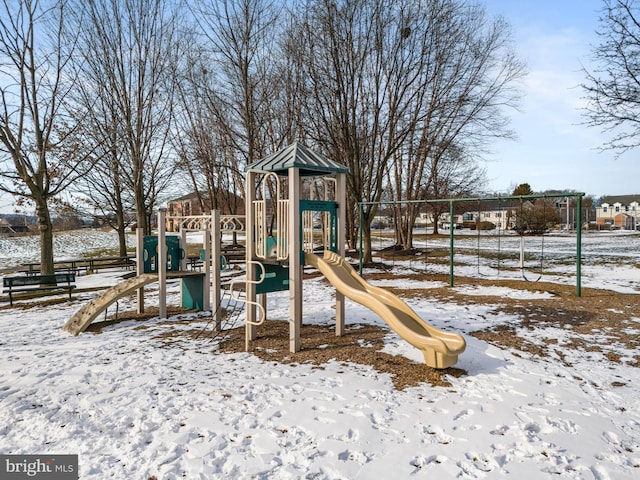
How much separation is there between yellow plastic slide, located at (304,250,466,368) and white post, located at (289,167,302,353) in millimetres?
354

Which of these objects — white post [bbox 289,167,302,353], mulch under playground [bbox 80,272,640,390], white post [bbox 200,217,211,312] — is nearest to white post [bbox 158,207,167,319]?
mulch under playground [bbox 80,272,640,390]

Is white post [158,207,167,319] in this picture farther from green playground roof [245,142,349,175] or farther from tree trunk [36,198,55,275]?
tree trunk [36,198,55,275]

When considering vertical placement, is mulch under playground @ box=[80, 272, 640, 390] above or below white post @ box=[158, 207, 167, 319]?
below

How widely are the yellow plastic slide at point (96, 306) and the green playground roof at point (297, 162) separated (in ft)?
11.0

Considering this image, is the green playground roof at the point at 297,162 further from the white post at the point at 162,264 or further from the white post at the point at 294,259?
the white post at the point at 162,264

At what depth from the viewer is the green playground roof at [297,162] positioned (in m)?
6.14

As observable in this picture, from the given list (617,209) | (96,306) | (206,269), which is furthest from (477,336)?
(617,209)

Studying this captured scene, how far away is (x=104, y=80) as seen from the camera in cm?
1706

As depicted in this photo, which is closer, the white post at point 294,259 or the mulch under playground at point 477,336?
the mulch under playground at point 477,336

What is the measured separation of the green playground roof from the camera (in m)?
6.14

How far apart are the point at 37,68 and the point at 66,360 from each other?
1067 cm

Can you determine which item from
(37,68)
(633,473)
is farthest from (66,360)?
(37,68)

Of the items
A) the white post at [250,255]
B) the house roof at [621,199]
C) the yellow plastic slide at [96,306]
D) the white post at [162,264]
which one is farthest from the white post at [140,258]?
the house roof at [621,199]

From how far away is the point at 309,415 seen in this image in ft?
13.8
